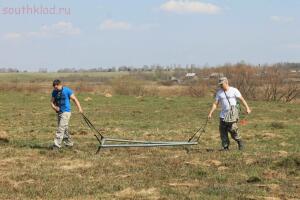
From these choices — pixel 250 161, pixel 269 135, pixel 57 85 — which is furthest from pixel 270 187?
pixel 269 135

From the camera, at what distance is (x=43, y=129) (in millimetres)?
20391

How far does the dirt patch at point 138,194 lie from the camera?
8.36m

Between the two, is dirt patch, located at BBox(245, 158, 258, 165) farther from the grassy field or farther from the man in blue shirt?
the man in blue shirt

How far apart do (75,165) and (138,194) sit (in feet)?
10.4

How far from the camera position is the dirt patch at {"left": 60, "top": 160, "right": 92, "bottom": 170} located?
11.1m

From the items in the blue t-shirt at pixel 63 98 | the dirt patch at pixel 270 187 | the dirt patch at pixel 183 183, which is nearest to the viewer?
the dirt patch at pixel 270 187

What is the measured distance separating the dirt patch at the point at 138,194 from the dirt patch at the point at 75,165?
2513 mm

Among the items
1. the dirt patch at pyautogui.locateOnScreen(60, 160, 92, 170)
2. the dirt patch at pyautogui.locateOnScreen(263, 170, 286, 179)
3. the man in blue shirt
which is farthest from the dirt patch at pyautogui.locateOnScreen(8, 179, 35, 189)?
the dirt patch at pyautogui.locateOnScreen(263, 170, 286, 179)

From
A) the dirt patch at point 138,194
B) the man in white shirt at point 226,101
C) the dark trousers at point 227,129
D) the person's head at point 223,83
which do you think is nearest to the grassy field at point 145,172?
the dirt patch at point 138,194

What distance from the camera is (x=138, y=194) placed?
852 centimetres

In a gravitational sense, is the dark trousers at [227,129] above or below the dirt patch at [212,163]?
above

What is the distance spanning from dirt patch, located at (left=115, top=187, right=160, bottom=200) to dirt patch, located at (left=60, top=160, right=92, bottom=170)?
2513 millimetres

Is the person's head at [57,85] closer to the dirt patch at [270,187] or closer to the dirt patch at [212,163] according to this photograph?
the dirt patch at [212,163]

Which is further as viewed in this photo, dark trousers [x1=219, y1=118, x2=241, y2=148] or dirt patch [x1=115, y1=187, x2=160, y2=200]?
dark trousers [x1=219, y1=118, x2=241, y2=148]
